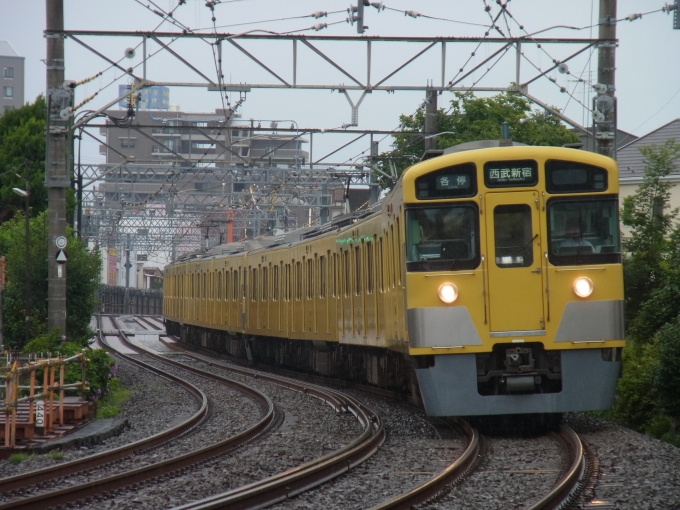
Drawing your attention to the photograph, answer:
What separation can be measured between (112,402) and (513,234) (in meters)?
7.67

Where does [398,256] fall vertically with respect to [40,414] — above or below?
above

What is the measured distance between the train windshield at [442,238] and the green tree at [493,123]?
2339cm

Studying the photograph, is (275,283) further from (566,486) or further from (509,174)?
(566,486)

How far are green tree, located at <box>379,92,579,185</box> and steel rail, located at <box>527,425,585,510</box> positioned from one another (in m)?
25.5

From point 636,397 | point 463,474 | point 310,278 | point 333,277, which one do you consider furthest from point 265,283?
point 463,474

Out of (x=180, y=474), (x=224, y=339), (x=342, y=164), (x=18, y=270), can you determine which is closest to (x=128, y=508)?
(x=180, y=474)

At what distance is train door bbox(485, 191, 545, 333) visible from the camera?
10.2m

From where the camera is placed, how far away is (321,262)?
1888 centimetres

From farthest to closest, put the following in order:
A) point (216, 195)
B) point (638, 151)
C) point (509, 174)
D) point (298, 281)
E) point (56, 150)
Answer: point (216, 195) → point (638, 151) → point (298, 281) → point (56, 150) → point (509, 174)

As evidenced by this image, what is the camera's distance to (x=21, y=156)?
36906 millimetres

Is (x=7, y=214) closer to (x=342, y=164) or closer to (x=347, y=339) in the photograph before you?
(x=342, y=164)

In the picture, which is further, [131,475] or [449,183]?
[449,183]

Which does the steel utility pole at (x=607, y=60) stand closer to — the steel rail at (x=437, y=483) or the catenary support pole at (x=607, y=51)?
the catenary support pole at (x=607, y=51)

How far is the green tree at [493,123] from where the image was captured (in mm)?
34938
